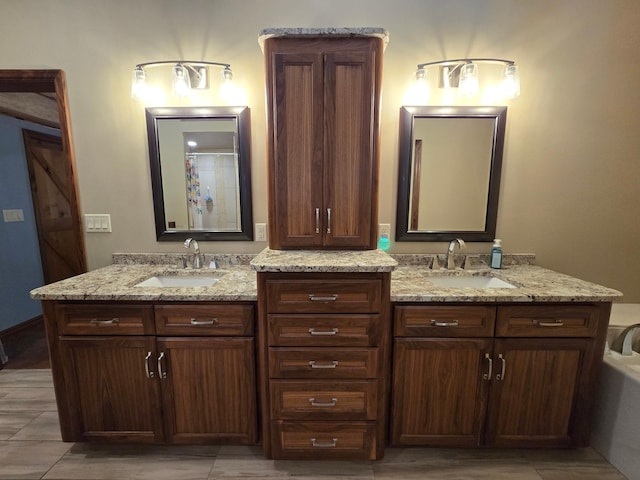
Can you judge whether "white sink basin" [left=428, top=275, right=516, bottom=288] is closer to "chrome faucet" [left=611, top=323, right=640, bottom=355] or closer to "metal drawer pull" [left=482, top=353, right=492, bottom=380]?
"metal drawer pull" [left=482, top=353, right=492, bottom=380]

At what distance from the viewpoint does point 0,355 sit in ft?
7.74

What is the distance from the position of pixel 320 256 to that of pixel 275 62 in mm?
964

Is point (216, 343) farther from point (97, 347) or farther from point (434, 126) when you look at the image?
point (434, 126)

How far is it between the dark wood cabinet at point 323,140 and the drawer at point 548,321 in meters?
0.73

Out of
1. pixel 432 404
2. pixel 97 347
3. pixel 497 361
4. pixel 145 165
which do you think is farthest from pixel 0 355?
pixel 497 361

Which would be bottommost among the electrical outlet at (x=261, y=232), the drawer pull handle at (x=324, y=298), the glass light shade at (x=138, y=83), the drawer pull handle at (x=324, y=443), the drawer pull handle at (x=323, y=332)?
the drawer pull handle at (x=324, y=443)

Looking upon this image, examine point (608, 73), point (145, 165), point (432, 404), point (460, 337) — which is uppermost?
point (608, 73)

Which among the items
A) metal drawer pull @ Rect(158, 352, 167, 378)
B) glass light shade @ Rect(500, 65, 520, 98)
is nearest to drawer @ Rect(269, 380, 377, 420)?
metal drawer pull @ Rect(158, 352, 167, 378)

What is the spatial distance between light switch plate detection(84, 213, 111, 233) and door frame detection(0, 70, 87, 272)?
46 millimetres

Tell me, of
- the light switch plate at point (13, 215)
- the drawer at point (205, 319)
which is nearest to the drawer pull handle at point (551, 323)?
the drawer at point (205, 319)

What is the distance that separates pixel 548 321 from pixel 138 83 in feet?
8.38

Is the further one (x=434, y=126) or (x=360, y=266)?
(x=434, y=126)

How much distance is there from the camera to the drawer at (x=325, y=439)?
4.83 ft

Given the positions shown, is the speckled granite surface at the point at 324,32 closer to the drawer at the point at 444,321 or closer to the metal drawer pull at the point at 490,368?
the drawer at the point at 444,321
